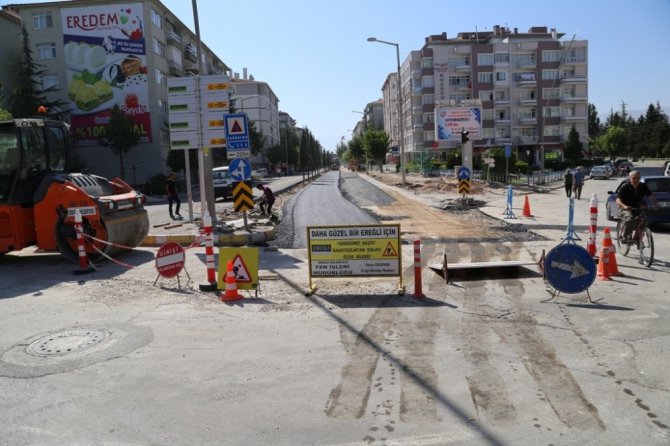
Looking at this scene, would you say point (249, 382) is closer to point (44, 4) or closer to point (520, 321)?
point (520, 321)

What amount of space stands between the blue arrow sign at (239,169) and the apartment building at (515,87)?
2805 inches

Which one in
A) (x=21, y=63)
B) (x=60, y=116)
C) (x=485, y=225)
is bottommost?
(x=485, y=225)

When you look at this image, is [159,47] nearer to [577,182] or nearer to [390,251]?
[577,182]

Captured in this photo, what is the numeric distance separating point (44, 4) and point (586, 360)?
6017cm

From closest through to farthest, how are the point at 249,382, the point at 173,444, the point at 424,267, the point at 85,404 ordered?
the point at 173,444, the point at 85,404, the point at 249,382, the point at 424,267

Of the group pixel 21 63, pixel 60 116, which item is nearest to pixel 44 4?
pixel 21 63

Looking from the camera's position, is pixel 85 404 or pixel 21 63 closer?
pixel 85 404

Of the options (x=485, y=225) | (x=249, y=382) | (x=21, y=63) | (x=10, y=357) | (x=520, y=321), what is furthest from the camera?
(x=21, y=63)

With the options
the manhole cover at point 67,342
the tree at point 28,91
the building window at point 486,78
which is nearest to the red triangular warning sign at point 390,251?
the manhole cover at point 67,342

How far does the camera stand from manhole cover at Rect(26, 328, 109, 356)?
630 cm

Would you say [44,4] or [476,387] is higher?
[44,4]

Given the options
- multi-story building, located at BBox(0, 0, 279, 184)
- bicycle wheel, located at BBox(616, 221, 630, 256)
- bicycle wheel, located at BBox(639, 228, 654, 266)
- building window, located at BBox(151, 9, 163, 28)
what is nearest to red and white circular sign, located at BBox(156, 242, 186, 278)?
bicycle wheel, located at BBox(639, 228, 654, 266)

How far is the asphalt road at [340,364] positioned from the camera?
4340 mm

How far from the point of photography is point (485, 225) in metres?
18.4
